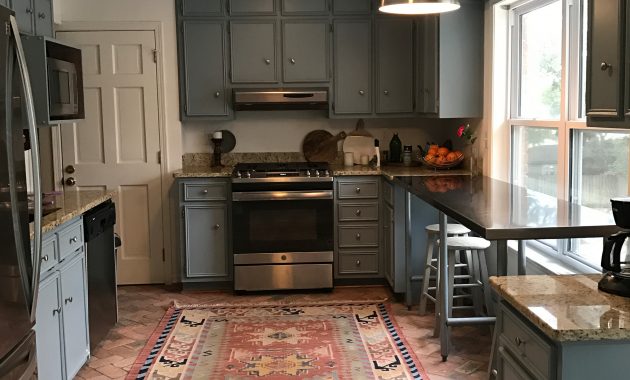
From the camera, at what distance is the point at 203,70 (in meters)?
5.40

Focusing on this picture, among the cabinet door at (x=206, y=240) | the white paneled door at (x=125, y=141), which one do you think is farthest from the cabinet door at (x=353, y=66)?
the white paneled door at (x=125, y=141)

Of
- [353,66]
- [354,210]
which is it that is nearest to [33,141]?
[354,210]

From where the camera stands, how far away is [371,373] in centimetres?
360

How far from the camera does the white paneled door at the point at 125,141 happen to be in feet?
17.6

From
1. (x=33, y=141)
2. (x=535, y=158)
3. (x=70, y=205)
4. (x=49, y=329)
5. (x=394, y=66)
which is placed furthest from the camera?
(x=394, y=66)

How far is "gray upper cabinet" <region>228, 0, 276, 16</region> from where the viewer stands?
5.34 m

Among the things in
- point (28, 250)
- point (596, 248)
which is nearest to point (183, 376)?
point (28, 250)

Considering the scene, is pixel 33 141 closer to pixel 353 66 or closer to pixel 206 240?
pixel 206 240

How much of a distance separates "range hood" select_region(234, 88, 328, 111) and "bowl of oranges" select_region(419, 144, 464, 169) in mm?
929

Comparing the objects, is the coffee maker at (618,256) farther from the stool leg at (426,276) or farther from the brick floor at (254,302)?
the stool leg at (426,276)

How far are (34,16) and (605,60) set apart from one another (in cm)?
312

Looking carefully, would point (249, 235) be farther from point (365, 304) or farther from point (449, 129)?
point (449, 129)

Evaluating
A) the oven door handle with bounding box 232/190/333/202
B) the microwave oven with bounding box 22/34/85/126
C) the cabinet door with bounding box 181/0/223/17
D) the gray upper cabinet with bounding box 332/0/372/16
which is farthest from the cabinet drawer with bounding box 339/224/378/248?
the microwave oven with bounding box 22/34/85/126

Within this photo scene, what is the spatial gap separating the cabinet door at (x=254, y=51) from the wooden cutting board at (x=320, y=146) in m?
0.63
